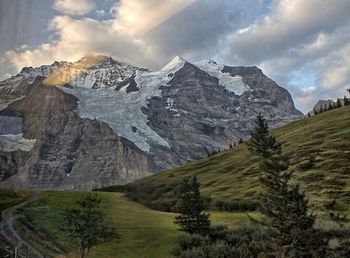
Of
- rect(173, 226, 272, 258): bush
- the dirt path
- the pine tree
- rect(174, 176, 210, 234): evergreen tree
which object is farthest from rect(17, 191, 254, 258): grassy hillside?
the pine tree

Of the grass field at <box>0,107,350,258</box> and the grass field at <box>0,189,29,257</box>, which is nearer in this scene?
the grass field at <box>0,107,350,258</box>

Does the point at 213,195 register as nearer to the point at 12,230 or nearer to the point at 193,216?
the point at 193,216

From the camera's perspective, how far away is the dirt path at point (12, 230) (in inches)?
2639

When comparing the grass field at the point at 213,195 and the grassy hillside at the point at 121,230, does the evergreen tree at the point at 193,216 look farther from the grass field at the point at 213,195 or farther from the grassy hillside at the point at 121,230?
the grass field at the point at 213,195

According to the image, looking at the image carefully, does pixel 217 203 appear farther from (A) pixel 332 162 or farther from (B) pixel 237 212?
(A) pixel 332 162

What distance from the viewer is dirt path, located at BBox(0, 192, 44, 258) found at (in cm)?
6703

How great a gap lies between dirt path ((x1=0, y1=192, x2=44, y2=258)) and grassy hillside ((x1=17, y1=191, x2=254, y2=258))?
4.46 feet

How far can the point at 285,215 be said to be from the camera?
48.4m

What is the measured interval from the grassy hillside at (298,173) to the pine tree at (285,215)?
3913 centimetres

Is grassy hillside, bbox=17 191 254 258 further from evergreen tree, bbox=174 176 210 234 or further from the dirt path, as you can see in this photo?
evergreen tree, bbox=174 176 210 234

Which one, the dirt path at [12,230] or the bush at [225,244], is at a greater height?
the dirt path at [12,230]

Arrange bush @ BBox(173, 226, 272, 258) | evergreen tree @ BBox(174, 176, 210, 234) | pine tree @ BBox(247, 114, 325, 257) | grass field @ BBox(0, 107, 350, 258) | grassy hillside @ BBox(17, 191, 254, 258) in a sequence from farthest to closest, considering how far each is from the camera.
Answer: evergreen tree @ BBox(174, 176, 210, 234) < grass field @ BBox(0, 107, 350, 258) < grassy hillside @ BBox(17, 191, 254, 258) < bush @ BBox(173, 226, 272, 258) < pine tree @ BBox(247, 114, 325, 257)

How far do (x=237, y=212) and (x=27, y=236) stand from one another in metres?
47.3

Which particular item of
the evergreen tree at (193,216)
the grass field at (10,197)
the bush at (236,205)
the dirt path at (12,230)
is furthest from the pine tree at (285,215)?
the grass field at (10,197)
